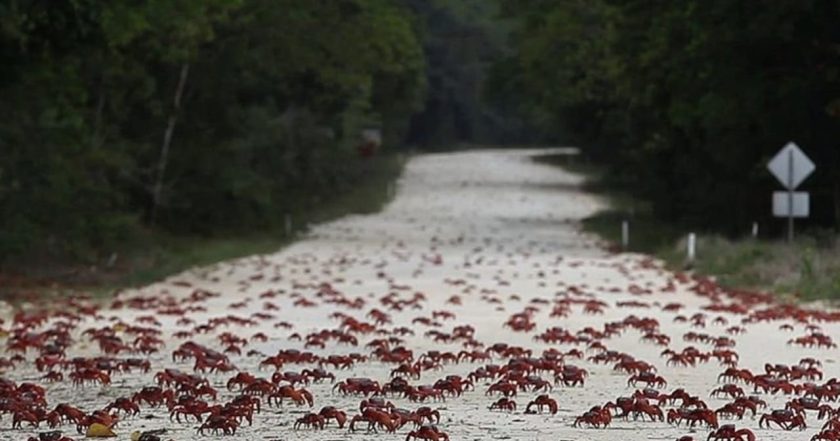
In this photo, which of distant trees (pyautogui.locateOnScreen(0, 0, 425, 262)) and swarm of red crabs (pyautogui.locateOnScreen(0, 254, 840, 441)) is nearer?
swarm of red crabs (pyautogui.locateOnScreen(0, 254, 840, 441))

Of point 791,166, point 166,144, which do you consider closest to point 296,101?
point 166,144

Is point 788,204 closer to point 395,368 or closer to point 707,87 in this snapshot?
point 707,87

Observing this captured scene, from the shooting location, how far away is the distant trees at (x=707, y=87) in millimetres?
39375

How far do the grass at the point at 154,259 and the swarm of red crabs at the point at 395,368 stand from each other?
15.2 ft

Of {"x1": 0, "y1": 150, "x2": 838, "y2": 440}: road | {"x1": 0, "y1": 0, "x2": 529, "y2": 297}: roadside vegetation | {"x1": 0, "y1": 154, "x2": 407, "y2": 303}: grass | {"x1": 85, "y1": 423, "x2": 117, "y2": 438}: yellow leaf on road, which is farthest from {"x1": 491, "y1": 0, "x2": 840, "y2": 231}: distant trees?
{"x1": 85, "y1": 423, "x2": 117, "y2": 438}: yellow leaf on road

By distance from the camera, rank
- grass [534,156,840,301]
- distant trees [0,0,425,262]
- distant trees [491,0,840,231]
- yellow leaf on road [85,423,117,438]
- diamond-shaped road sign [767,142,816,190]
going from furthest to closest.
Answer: distant trees [491,0,840,231] → diamond-shaped road sign [767,142,816,190] → distant trees [0,0,425,262] → grass [534,156,840,301] → yellow leaf on road [85,423,117,438]

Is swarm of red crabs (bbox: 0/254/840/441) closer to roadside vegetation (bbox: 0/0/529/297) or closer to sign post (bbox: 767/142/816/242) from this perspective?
roadside vegetation (bbox: 0/0/529/297)

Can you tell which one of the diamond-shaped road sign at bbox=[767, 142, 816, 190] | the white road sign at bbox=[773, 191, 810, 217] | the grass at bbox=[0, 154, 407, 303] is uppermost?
the diamond-shaped road sign at bbox=[767, 142, 816, 190]

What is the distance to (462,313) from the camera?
24.1 metres

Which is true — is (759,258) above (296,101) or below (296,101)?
below

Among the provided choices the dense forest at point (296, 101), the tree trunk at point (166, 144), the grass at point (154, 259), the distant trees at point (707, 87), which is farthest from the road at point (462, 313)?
the tree trunk at point (166, 144)

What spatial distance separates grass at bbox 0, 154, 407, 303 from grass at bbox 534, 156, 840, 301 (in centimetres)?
985

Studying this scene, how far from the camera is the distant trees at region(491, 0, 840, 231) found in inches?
1550

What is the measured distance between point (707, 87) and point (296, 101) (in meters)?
21.2
